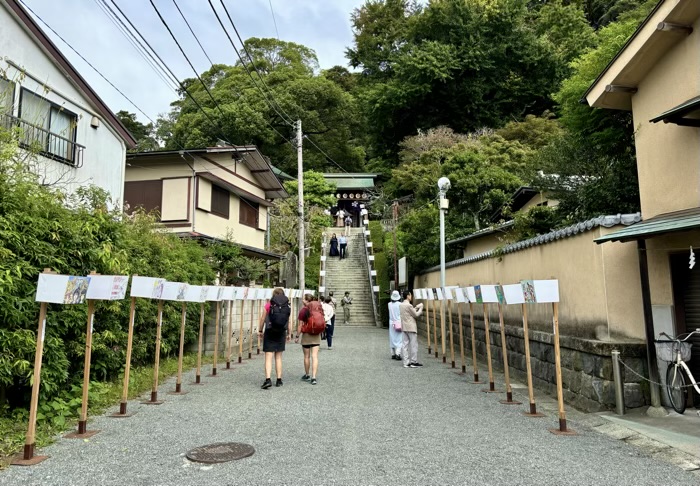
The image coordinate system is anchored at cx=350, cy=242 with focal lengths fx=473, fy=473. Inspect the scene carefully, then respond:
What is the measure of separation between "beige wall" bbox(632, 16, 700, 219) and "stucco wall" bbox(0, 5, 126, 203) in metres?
10.3

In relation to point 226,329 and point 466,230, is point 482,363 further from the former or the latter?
point 466,230

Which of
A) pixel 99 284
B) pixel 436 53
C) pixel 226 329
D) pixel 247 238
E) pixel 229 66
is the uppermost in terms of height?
pixel 229 66

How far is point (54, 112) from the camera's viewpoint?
11836 mm

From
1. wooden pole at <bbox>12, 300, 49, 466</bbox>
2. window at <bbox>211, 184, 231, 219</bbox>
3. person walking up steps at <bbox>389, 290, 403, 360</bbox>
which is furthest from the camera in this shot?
window at <bbox>211, 184, 231, 219</bbox>

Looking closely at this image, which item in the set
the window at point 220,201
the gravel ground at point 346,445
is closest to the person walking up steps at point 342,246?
the window at point 220,201

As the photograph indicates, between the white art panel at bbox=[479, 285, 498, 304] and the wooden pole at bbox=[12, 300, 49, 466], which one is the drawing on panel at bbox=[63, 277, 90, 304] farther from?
the white art panel at bbox=[479, 285, 498, 304]

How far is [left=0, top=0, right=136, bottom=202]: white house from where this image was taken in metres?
10.5

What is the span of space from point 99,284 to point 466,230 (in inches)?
673

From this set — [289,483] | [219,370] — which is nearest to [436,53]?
[219,370]

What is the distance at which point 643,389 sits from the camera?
21.0ft

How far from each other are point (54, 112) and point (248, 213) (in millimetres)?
10348

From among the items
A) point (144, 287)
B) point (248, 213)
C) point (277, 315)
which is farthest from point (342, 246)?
point (144, 287)

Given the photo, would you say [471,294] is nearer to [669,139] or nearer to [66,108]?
[669,139]

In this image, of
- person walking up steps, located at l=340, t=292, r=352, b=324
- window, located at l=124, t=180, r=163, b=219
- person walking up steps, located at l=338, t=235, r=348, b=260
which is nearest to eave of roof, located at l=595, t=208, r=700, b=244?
window, located at l=124, t=180, r=163, b=219
